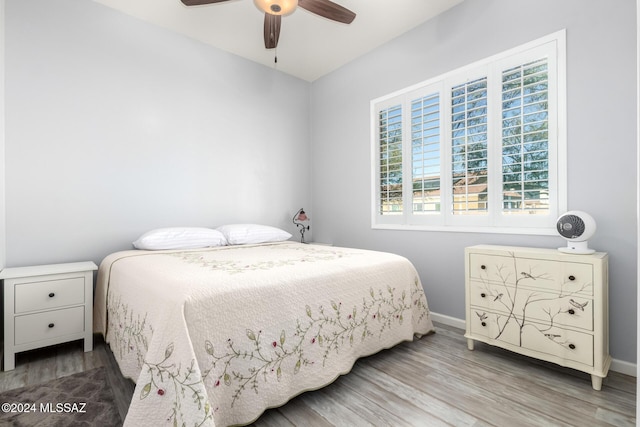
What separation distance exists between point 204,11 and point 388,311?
114 inches

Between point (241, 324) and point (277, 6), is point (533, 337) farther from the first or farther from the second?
point (277, 6)

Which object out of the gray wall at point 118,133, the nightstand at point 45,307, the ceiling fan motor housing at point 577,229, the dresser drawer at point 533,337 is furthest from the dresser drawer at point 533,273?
the nightstand at point 45,307

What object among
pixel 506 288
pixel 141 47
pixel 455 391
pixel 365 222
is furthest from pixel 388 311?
pixel 141 47

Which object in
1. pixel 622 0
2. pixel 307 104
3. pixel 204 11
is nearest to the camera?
pixel 622 0

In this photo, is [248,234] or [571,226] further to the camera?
[248,234]

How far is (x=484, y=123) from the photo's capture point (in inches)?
97.1

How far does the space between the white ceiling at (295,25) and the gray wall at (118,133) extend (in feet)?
0.53

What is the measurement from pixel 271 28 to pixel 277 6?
0.30 metres

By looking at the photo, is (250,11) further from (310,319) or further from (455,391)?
(455,391)

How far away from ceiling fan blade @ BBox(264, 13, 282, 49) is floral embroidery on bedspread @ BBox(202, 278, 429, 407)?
6.66 ft

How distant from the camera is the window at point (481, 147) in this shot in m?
2.15

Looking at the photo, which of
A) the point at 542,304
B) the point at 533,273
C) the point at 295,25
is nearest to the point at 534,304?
the point at 542,304

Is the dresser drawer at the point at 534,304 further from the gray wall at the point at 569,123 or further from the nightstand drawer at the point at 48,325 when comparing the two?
the nightstand drawer at the point at 48,325

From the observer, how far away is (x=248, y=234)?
305 cm
